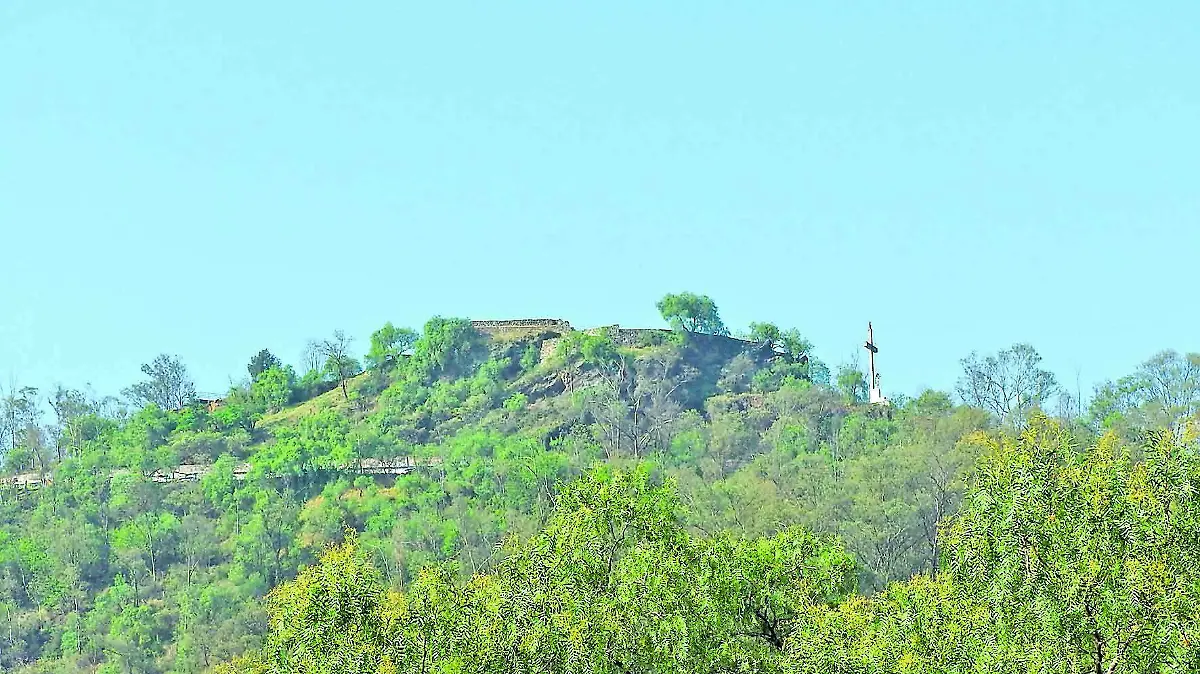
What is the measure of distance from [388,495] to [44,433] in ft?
95.3

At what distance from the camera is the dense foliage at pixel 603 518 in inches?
727

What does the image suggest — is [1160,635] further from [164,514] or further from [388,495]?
[164,514]

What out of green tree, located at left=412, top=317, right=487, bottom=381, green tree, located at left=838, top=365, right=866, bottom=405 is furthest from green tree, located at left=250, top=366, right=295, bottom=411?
green tree, located at left=838, top=365, right=866, bottom=405

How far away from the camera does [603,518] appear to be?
22.0 metres

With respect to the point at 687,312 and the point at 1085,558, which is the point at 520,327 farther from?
the point at 1085,558

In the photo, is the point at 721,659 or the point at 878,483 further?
the point at 878,483

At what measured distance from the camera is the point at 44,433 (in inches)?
3910

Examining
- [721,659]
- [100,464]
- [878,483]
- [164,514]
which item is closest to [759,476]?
[878,483]

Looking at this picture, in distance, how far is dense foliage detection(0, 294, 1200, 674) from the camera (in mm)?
18469

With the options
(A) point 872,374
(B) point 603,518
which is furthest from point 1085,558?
(A) point 872,374

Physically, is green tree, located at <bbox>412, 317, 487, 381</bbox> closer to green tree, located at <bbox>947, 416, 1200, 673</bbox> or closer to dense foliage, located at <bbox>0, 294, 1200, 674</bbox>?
dense foliage, located at <bbox>0, 294, 1200, 674</bbox>

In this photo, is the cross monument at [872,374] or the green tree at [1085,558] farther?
the cross monument at [872,374]

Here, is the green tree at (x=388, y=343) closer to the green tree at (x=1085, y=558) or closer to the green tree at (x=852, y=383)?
the green tree at (x=852, y=383)

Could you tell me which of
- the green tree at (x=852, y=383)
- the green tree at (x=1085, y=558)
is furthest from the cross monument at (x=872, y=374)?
the green tree at (x=1085, y=558)
